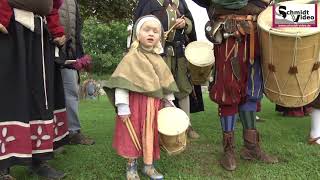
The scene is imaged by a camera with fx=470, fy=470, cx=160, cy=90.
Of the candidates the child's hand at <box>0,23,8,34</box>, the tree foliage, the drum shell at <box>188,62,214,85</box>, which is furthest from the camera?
the tree foliage

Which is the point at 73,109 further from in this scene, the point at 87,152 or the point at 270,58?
the point at 270,58

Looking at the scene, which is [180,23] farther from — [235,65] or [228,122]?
[228,122]

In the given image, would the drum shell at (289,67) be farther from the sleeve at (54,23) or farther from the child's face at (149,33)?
the sleeve at (54,23)

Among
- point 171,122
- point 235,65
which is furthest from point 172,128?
point 235,65

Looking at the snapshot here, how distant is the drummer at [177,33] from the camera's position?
4.62 m

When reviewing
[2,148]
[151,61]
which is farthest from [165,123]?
[2,148]

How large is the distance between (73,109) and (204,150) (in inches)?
56.4

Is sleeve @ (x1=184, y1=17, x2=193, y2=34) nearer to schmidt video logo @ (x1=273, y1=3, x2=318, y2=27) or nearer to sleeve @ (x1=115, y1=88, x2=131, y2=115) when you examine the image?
schmidt video logo @ (x1=273, y1=3, x2=318, y2=27)

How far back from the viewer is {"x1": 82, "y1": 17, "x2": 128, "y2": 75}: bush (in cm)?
1870

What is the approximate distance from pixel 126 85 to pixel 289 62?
1.25 metres

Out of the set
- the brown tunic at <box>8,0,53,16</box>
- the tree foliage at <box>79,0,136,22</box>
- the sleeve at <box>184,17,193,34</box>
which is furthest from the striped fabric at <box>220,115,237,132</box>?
the tree foliage at <box>79,0,136,22</box>

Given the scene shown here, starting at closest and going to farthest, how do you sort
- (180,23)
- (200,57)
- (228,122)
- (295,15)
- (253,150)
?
1. (295,15)
2. (228,122)
3. (253,150)
4. (200,57)
5. (180,23)

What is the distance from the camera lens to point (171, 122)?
3.57 meters

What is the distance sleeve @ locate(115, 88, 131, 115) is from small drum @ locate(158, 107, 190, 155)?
10.5 inches
